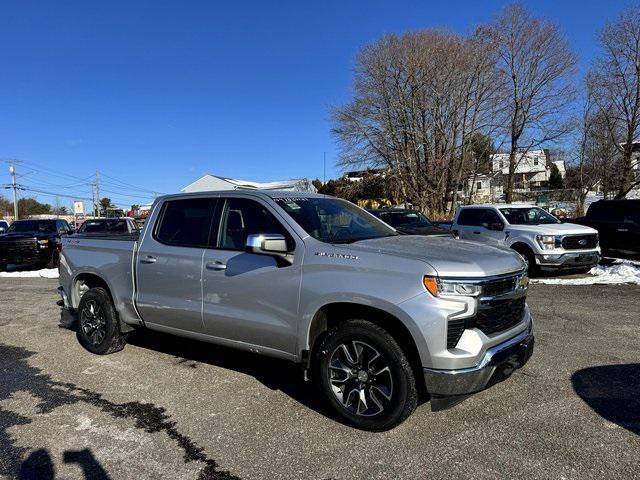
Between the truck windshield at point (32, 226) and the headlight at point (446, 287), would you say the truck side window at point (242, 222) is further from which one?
the truck windshield at point (32, 226)

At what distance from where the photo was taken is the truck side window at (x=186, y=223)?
4816mm

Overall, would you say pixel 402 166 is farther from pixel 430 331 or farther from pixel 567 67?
pixel 430 331

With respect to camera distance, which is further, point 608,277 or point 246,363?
point 608,277

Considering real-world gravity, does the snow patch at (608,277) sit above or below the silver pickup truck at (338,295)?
below

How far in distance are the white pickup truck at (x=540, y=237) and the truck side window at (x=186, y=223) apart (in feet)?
25.1

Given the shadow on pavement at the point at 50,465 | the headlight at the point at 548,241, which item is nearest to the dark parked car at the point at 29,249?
the shadow on pavement at the point at 50,465

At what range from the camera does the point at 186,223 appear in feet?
16.4

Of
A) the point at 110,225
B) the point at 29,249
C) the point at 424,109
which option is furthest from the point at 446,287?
the point at 424,109

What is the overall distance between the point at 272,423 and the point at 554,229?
31.1ft

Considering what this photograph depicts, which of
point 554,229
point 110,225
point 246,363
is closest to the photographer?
point 246,363

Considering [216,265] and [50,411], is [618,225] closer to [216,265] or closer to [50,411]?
[216,265]

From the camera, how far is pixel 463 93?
3519 cm

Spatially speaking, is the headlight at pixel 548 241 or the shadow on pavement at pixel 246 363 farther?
the headlight at pixel 548 241

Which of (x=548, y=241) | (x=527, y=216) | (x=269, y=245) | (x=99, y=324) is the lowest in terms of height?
(x=99, y=324)
